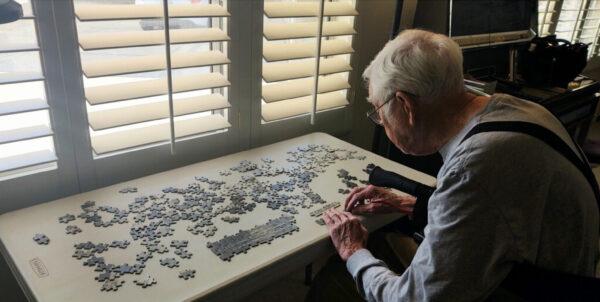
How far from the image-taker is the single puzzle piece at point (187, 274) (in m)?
1.19

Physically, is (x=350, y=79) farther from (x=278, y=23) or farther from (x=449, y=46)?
(x=449, y=46)

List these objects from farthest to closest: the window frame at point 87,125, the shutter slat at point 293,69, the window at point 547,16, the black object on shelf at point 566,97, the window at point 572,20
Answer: the window at point 572,20 < the window at point 547,16 < the black object on shelf at point 566,97 < the shutter slat at point 293,69 < the window frame at point 87,125

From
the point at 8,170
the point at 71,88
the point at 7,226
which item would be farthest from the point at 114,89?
the point at 7,226

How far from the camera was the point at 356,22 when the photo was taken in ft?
7.57

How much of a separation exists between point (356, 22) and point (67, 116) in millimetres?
1442

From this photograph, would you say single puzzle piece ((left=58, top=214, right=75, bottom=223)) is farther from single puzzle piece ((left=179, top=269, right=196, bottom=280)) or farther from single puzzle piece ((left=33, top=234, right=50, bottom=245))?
single puzzle piece ((left=179, top=269, right=196, bottom=280))

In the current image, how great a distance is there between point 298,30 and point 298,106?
381 mm

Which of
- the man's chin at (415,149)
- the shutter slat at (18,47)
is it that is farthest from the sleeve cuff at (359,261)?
the shutter slat at (18,47)

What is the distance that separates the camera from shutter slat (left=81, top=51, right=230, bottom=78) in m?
1.51

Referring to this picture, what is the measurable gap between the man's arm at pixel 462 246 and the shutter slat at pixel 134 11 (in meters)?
1.11

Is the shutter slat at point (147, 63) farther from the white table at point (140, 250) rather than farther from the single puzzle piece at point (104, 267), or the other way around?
the single puzzle piece at point (104, 267)

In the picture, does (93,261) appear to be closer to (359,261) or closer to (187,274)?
(187,274)

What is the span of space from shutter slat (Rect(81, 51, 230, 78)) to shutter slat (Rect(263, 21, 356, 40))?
25cm

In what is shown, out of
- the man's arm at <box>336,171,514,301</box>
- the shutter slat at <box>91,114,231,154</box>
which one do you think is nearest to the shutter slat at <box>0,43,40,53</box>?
the shutter slat at <box>91,114,231,154</box>
